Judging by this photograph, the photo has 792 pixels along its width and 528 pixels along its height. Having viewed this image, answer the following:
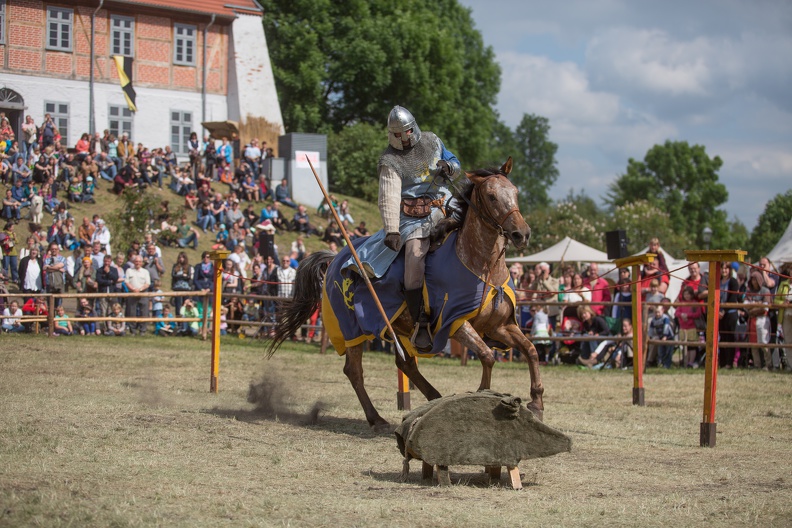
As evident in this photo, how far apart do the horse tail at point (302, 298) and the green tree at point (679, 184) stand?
204 feet

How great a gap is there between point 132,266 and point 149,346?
9.66 ft

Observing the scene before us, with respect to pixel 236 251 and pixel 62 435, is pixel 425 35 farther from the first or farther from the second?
pixel 62 435

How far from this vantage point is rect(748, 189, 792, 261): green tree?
5718 centimetres

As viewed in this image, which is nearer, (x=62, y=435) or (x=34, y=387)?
(x=62, y=435)

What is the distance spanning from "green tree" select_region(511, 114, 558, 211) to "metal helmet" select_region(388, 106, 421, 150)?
79.0 metres

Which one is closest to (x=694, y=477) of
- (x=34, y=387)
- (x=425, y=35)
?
(x=34, y=387)

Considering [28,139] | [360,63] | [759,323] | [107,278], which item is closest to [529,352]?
[759,323]

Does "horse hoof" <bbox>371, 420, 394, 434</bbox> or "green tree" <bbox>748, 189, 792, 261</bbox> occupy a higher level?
"green tree" <bbox>748, 189, 792, 261</bbox>

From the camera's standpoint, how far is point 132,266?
19.7 meters

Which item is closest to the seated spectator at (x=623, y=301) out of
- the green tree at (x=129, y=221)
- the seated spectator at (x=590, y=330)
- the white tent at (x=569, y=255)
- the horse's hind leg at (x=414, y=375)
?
the seated spectator at (x=590, y=330)

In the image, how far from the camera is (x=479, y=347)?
27.1ft

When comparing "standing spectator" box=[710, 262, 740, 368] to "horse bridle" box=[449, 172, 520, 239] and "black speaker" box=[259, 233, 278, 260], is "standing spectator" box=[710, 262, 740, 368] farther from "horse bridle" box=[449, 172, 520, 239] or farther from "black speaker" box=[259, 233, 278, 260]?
"black speaker" box=[259, 233, 278, 260]

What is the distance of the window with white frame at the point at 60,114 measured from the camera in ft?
105

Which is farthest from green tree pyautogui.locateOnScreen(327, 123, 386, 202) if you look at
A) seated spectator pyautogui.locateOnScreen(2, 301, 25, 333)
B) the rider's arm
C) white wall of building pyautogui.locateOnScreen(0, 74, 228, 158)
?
the rider's arm
